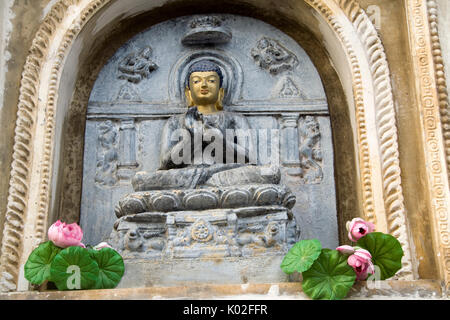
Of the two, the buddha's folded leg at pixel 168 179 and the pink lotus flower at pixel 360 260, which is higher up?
the buddha's folded leg at pixel 168 179

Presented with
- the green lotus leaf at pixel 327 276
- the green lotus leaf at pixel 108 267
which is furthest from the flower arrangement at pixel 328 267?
the green lotus leaf at pixel 108 267

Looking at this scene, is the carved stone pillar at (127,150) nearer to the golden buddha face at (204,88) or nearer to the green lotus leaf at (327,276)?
the golden buddha face at (204,88)

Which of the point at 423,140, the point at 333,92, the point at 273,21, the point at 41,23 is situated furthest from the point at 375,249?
the point at 41,23

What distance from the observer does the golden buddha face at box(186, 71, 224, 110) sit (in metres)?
7.61

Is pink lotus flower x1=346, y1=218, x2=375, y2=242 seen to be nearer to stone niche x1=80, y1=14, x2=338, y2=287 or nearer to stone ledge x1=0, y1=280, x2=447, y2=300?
stone ledge x1=0, y1=280, x2=447, y2=300

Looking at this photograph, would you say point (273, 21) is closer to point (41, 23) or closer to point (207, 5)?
point (207, 5)

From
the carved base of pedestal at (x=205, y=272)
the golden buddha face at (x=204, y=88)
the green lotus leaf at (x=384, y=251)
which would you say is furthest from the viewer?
the golden buddha face at (x=204, y=88)

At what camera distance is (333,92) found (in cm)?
764

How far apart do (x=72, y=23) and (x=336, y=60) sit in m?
2.49

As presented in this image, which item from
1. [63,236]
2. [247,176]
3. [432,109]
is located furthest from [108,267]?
[432,109]

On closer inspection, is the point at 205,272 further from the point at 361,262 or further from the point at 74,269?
the point at 361,262

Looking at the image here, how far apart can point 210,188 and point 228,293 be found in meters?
1.25

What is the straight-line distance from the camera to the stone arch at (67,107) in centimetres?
647

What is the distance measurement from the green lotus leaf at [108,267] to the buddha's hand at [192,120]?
72.8 inches
